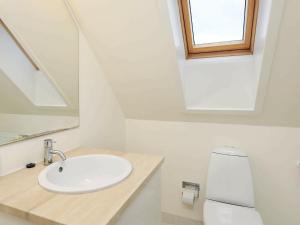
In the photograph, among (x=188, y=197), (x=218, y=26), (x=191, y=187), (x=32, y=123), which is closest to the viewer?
(x=32, y=123)

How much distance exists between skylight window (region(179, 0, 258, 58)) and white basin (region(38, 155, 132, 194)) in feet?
3.78

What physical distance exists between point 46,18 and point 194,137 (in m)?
1.45

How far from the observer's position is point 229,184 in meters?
1.60

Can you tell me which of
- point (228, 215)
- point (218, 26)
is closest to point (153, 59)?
point (218, 26)

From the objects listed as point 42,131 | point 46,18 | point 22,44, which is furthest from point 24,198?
point 46,18

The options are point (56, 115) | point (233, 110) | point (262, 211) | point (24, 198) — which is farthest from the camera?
point (262, 211)

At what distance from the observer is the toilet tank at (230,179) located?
157cm

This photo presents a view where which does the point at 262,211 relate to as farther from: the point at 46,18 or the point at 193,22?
the point at 46,18

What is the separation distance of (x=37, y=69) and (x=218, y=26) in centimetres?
139

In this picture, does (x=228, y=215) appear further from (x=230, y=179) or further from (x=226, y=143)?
(x=226, y=143)

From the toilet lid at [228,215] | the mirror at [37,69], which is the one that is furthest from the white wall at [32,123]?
the toilet lid at [228,215]

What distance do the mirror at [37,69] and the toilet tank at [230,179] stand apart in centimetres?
113

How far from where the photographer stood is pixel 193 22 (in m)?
1.66

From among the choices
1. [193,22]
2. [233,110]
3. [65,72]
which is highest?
[193,22]
